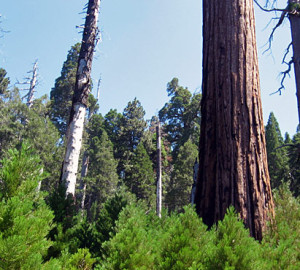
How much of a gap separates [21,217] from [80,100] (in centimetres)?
465

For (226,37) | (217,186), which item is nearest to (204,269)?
(217,186)

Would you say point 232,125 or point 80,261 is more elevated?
point 232,125

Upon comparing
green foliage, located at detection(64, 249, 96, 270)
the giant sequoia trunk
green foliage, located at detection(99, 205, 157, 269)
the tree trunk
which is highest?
the tree trunk

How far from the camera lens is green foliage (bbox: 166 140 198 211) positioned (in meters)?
27.2

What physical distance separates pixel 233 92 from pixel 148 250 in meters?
1.90

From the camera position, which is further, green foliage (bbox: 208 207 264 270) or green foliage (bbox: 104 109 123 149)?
green foliage (bbox: 104 109 123 149)

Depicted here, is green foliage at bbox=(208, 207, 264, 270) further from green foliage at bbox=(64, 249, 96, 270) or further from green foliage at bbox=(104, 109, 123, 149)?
green foliage at bbox=(104, 109, 123, 149)

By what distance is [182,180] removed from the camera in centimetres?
2748

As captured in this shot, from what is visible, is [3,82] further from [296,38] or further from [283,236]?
[283,236]

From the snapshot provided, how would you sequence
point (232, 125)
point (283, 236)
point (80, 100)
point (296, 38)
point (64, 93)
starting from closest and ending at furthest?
point (283, 236), point (232, 125), point (80, 100), point (296, 38), point (64, 93)

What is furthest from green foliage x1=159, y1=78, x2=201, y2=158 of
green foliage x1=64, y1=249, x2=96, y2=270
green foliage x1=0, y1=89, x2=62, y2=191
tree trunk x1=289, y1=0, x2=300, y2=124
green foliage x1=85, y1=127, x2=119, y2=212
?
green foliage x1=64, y1=249, x2=96, y2=270

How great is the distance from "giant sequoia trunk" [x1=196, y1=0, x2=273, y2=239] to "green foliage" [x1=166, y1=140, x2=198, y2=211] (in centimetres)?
2462

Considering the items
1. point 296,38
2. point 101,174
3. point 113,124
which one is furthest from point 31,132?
point 296,38

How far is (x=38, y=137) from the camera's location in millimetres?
22906
